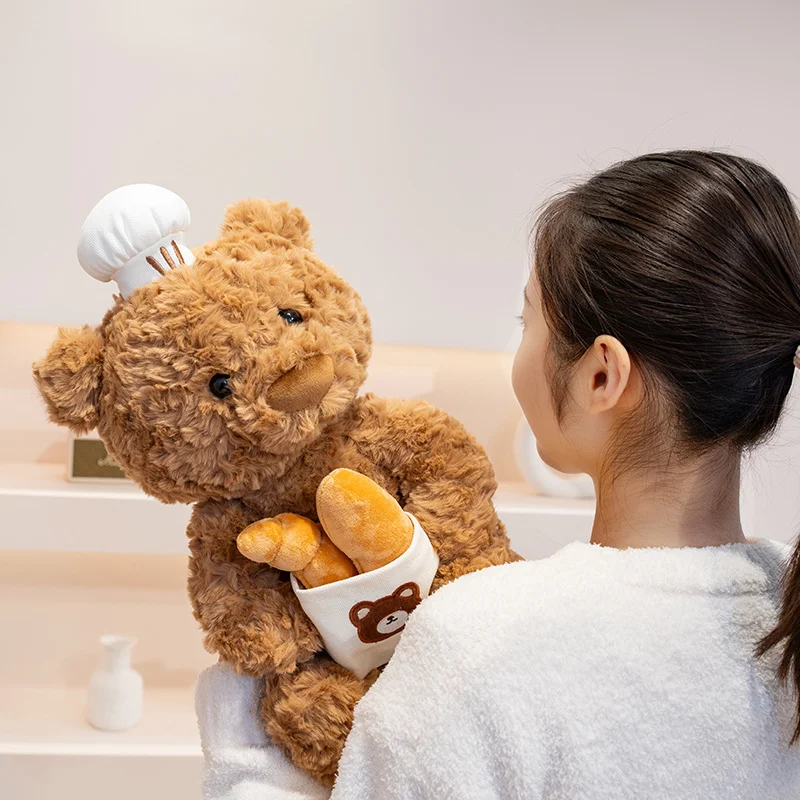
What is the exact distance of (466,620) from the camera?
0.56m

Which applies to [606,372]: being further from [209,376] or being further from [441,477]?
[209,376]

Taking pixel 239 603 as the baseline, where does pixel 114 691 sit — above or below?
below

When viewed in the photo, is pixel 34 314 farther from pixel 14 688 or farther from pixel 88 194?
pixel 14 688

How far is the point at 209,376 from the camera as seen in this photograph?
2.30 ft

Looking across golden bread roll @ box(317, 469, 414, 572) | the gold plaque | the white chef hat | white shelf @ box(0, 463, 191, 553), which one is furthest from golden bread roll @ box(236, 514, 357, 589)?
the gold plaque

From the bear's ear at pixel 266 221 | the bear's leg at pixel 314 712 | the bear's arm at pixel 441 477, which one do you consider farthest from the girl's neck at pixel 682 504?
the bear's ear at pixel 266 221

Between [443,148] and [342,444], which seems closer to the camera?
[342,444]

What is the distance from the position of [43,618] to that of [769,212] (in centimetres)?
174

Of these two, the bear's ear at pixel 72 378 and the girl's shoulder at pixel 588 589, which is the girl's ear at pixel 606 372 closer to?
the girl's shoulder at pixel 588 589

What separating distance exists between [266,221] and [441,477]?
0.27 metres

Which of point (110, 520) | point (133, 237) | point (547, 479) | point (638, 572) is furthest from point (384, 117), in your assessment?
point (638, 572)

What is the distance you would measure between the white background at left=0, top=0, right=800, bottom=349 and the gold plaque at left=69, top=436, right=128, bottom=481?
23 cm

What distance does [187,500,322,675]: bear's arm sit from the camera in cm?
71

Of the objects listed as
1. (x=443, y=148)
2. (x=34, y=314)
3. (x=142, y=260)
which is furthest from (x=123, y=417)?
(x=443, y=148)
